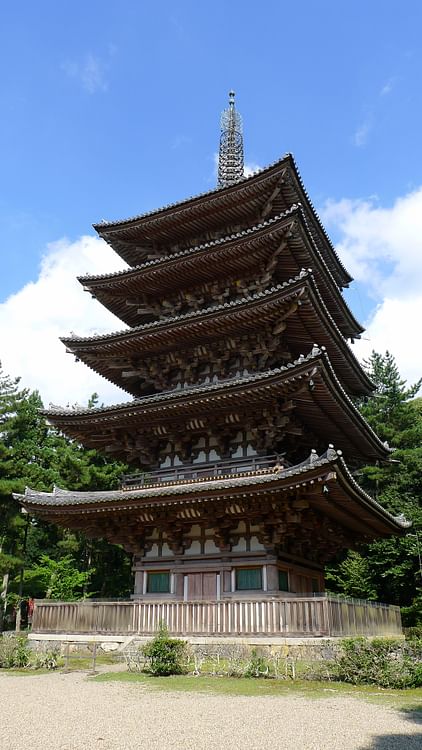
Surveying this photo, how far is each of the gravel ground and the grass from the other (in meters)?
0.60

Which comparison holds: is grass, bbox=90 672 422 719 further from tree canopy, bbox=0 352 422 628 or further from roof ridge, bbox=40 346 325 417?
tree canopy, bbox=0 352 422 628

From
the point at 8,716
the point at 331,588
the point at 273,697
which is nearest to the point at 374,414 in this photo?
the point at 331,588

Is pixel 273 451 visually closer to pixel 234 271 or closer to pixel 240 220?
pixel 234 271

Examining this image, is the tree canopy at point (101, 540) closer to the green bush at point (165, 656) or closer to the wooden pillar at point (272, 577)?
the wooden pillar at point (272, 577)

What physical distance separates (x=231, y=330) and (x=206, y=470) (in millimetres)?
5324

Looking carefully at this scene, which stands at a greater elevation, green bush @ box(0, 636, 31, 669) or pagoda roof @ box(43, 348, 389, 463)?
pagoda roof @ box(43, 348, 389, 463)

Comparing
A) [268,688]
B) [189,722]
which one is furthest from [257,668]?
[189,722]

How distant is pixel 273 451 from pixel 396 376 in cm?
2892

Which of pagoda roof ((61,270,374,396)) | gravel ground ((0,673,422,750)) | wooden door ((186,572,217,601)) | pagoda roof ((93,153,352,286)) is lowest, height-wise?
gravel ground ((0,673,422,750))

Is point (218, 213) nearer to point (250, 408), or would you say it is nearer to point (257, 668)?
point (250, 408)

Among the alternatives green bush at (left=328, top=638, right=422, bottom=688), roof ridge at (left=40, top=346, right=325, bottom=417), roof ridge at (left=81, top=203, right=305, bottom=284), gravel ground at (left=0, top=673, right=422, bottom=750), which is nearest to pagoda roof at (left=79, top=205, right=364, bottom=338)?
roof ridge at (left=81, top=203, right=305, bottom=284)

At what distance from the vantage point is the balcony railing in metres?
19.9

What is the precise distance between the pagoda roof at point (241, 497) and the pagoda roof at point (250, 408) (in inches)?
98.4

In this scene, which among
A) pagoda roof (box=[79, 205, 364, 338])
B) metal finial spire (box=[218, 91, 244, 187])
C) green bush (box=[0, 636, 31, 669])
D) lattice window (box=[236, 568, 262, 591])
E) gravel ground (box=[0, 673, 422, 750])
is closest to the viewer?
gravel ground (box=[0, 673, 422, 750])
